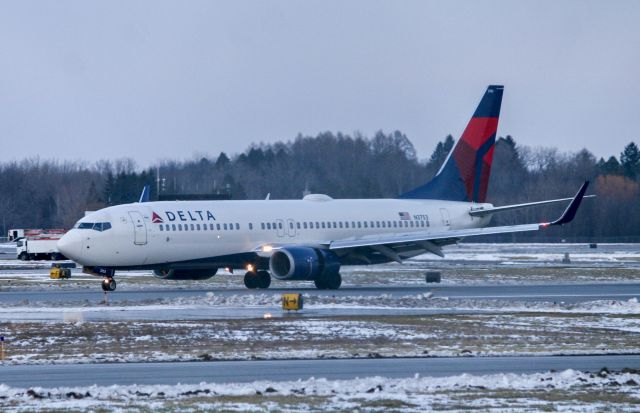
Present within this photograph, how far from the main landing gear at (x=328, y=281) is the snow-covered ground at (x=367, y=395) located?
27.6 meters

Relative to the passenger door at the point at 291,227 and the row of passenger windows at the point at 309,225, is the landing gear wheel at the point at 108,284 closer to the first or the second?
the row of passenger windows at the point at 309,225

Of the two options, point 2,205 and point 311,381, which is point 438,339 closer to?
point 311,381

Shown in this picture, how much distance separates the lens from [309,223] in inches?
2026

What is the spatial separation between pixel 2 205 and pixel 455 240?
109070 mm

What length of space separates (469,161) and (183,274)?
15.5 m

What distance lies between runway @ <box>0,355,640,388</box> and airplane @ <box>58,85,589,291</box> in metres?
22.9

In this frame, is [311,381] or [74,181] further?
[74,181]

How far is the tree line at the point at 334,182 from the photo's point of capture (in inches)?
4254

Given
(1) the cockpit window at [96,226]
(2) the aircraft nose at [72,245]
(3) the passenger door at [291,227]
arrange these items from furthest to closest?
(3) the passenger door at [291,227] → (1) the cockpit window at [96,226] → (2) the aircraft nose at [72,245]

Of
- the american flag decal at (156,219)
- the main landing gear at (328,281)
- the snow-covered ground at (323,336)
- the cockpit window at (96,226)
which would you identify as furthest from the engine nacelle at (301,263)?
the snow-covered ground at (323,336)

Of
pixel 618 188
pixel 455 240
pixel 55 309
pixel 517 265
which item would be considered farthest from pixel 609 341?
pixel 618 188

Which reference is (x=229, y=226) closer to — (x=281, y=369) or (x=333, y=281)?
(x=333, y=281)

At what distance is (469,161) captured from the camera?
5747 cm

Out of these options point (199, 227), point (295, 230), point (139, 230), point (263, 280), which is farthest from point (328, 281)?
point (139, 230)
